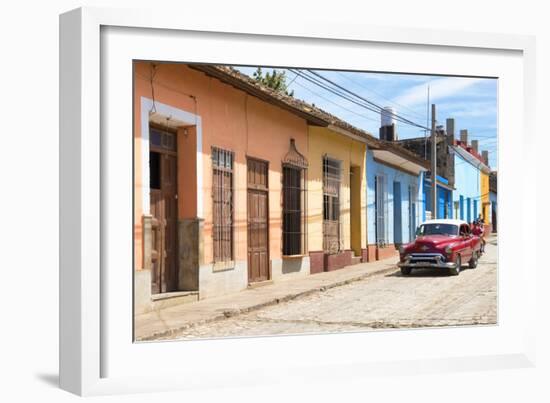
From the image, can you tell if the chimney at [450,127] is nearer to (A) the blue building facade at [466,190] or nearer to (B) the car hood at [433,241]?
(A) the blue building facade at [466,190]

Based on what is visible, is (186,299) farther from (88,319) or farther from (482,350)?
(482,350)

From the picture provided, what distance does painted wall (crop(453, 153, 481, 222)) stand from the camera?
1034cm

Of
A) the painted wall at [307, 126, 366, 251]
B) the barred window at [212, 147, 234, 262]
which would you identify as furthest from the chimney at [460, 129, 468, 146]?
the barred window at [212, 147, 234, 262]

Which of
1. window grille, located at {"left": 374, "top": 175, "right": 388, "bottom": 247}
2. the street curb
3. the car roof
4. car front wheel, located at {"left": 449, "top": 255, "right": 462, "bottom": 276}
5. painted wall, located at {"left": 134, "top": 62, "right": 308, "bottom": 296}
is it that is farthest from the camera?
window grille, located at {"left": 374, "top": 175, "right": 388, "bottom": 247}

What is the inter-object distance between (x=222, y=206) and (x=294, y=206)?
2002 millimetres

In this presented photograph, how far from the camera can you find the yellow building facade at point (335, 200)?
1198 centimetres

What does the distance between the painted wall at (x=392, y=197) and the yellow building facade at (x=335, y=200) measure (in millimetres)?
127

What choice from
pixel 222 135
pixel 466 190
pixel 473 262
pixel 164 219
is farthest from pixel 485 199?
pixel 164 219

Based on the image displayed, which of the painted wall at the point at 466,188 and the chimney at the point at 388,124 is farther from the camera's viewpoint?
the painted wall at the point at 466,188

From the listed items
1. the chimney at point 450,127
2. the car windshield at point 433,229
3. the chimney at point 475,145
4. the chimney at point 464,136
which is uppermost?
the chimney at point 450,127

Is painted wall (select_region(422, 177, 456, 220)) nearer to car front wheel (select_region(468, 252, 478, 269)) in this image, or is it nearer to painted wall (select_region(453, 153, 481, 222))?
painted wall (select_region(453, 153, 481, 222))

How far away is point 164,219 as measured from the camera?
9.51m

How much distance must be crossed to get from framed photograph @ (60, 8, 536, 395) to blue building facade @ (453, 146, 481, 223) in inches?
1.4

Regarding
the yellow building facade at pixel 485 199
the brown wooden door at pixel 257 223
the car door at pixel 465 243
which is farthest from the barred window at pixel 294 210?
the yellow building facade at pixel 485 199
